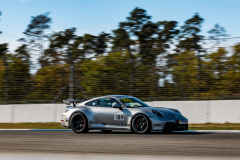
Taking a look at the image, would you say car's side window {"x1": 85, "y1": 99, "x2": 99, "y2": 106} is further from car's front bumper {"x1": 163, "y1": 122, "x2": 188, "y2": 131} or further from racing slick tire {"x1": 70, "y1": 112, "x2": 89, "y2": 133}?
car's front bumper {"x1": 163, "y1": 122, "x2": 188, "y2": 131}

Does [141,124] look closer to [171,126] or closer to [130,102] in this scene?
[171,126]

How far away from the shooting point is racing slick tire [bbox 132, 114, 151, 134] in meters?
9.67

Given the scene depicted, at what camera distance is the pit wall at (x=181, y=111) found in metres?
13.2

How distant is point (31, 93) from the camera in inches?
656

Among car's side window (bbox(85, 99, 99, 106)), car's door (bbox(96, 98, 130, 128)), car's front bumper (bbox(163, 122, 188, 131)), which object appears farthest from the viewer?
car's side window (bbox(85, 99, 99, 106))

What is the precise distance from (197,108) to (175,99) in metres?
1.05

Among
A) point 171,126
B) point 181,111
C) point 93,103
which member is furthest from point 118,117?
point 181,111

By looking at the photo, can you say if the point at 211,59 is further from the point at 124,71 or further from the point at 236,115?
the point at 124,71

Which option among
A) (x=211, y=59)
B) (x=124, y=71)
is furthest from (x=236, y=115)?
(x=124, y=71)

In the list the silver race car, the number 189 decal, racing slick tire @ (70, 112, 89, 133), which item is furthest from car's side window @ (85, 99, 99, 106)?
the number 189 decal

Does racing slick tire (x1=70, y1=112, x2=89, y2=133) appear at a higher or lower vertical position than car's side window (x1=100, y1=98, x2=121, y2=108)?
lower

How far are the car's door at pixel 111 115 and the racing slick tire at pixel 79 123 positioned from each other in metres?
0.51

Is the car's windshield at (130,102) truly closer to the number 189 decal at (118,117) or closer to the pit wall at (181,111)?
the number 189 decal at (118,117)

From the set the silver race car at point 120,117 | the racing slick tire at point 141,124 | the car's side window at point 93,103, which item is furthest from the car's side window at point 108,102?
the racing slick tire at point 141,124
